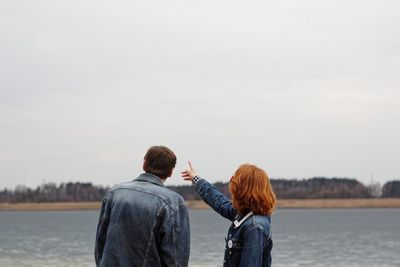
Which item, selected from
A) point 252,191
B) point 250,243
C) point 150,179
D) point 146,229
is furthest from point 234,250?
point 150,179

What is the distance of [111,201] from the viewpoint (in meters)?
4.69

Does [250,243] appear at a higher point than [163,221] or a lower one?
lower

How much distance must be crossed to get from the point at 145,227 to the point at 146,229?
1 cm

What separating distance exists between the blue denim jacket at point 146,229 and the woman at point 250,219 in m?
0.33

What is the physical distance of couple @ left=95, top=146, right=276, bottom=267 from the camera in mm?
4453

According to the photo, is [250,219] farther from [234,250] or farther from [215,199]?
[215,199]

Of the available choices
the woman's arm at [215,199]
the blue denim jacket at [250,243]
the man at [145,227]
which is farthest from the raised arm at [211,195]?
the man at [145,227]

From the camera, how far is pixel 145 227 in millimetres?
4574

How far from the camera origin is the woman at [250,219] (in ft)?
14.4

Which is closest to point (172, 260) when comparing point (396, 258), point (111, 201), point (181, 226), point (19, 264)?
point (181, 226)

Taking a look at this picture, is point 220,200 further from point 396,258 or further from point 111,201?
point 396,258

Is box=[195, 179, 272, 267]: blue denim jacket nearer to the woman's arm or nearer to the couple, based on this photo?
the couple

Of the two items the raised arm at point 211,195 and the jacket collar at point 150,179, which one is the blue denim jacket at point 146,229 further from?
the raised arm at point 211,195

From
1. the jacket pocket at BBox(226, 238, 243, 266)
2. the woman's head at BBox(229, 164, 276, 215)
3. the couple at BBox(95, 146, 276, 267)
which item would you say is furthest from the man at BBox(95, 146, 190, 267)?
the woman's head at BBox(229, 164, 276, 215)
